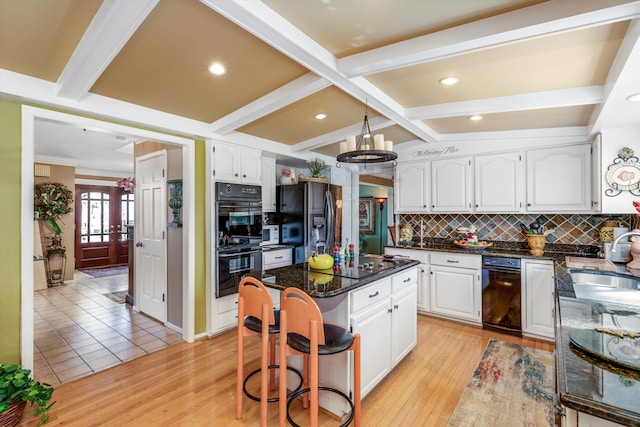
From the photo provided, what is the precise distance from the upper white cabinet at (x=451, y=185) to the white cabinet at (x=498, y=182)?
4.6 inches

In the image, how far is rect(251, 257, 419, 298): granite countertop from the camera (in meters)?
1.95

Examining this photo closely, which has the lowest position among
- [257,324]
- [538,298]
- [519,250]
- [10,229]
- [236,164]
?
[538,298]

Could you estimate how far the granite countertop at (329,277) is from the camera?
195 centimetres

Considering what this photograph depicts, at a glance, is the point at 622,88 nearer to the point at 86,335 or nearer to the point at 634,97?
the point at 634,97

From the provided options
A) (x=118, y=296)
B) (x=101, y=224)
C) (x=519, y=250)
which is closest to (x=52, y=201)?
(x=101, y=224)

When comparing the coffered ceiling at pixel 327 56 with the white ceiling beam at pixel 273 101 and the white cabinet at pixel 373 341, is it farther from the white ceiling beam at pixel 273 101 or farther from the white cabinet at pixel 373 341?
the white cabinet at pixel 373 341

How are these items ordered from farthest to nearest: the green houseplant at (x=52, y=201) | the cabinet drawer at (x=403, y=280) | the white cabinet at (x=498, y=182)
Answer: the green houseplant at (x=52, y=201) → the white cabinet at (x=498, y=182) → the cabinet drawer at (x=403, y=280)

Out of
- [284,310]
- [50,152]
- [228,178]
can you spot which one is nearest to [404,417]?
[284,310]

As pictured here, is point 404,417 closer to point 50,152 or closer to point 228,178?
point 228,178

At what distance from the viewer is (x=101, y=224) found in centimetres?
773

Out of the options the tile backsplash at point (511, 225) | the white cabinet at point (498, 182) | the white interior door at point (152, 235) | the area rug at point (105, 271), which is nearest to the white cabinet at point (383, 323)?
the white cabinet at point (498, 182)

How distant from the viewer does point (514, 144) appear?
148 inches

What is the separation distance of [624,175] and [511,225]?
1294 millimetres

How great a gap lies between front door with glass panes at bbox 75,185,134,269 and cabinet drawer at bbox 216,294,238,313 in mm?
5713
